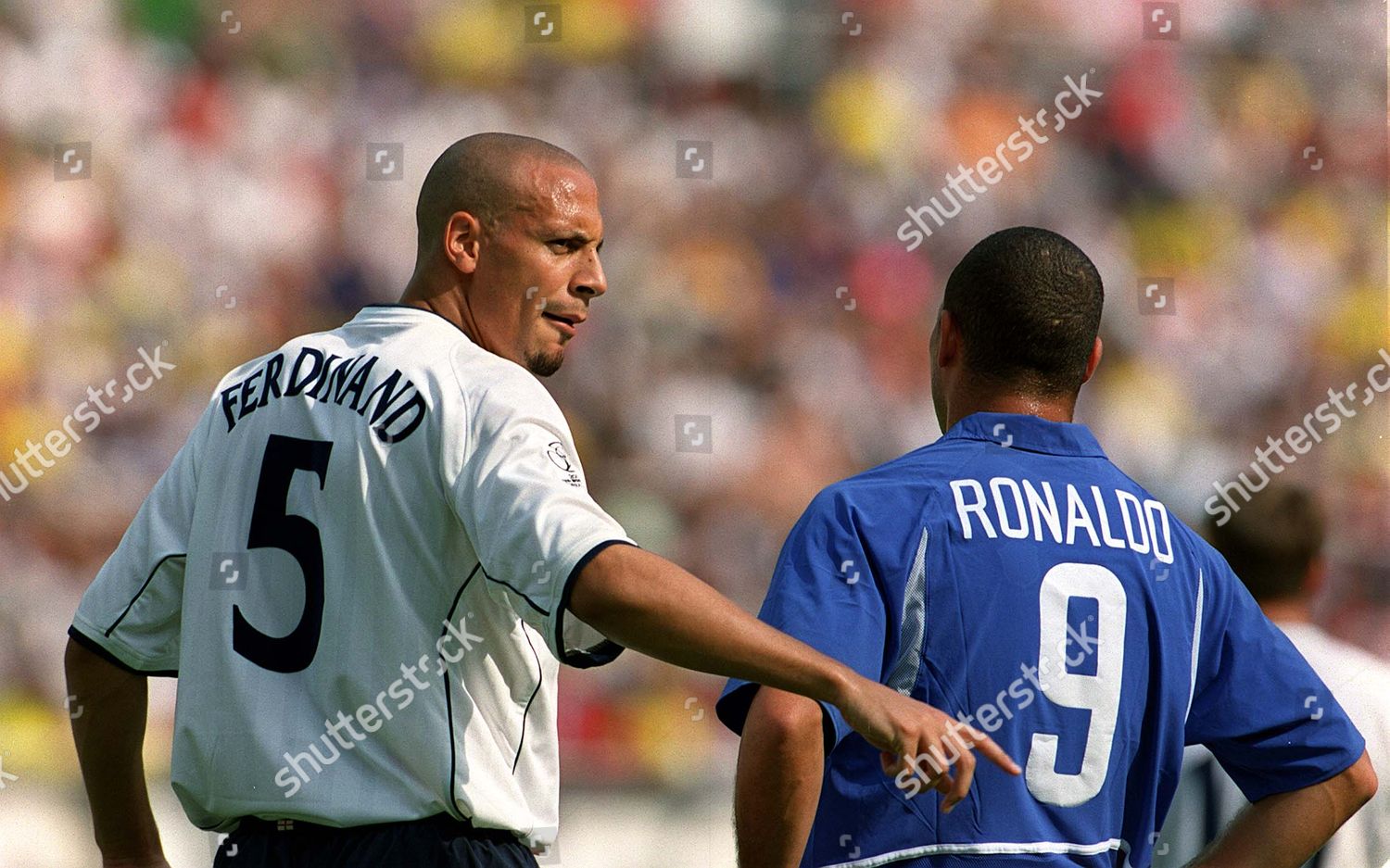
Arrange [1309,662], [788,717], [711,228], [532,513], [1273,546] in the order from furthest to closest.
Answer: [711,228] < [1273,546] < [1309,662] < [788,717] < [532,513]

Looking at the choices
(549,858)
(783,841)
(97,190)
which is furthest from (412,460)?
(97,190)

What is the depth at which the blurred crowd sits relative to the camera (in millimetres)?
4250

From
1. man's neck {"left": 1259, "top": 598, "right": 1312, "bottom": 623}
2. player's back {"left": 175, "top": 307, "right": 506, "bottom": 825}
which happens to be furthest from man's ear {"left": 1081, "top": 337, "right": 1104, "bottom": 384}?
man's neck {"left": 1259, "top": 598, "right": 1312, "bottom": 623}

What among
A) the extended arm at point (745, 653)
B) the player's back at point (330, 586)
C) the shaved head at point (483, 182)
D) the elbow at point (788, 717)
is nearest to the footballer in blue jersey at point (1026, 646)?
the elbow at point (788, 717)

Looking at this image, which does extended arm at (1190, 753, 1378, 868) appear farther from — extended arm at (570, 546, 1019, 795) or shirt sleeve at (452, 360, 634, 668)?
shirt sleeve at (452, 360, 634, 668)

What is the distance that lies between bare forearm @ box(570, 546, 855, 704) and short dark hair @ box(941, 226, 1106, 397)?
0.61 m

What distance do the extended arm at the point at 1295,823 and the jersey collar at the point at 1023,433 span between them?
1.71 ft

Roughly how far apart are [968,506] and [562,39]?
3.23m

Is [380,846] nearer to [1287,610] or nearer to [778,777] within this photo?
[778,777]

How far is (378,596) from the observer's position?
168 centimetres

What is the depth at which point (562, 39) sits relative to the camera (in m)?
4.64

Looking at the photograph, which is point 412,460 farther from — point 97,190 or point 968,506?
point 97,190

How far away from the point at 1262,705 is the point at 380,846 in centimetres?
110

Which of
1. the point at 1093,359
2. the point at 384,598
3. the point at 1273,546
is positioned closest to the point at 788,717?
the point at 384,598
